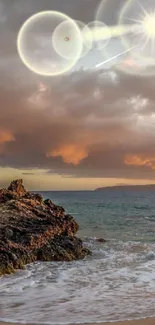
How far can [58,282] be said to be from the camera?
51.1 feet

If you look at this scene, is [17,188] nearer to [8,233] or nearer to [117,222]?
[8,233]

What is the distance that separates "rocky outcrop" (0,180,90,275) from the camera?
60.7 ft

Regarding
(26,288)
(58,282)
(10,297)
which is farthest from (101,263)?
(10,297)

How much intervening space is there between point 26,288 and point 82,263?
5.93m

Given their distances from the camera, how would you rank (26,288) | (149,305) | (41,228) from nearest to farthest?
(149,305)
(26,288)
(41,228)

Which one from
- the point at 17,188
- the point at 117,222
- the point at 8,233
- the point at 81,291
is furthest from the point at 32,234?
the point at 117,222

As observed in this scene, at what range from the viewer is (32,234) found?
67.6ft

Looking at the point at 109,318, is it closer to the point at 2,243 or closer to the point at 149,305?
the point at 149,305

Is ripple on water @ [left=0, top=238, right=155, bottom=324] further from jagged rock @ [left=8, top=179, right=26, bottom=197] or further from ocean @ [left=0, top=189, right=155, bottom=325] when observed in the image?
jagged rock @ [left=8, top=179, right=26, bottom=197]

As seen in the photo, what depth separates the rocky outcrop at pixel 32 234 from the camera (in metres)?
18.5

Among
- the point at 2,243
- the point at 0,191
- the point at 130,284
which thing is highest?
the point at 0,191

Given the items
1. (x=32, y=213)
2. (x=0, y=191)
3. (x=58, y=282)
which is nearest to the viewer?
(x=58, y=282)

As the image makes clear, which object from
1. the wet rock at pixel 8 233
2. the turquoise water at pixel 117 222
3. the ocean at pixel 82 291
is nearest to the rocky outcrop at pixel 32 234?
the wet rock at pixel 8 233

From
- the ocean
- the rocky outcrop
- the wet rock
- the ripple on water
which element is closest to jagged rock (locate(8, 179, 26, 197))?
the rocky outcrop
